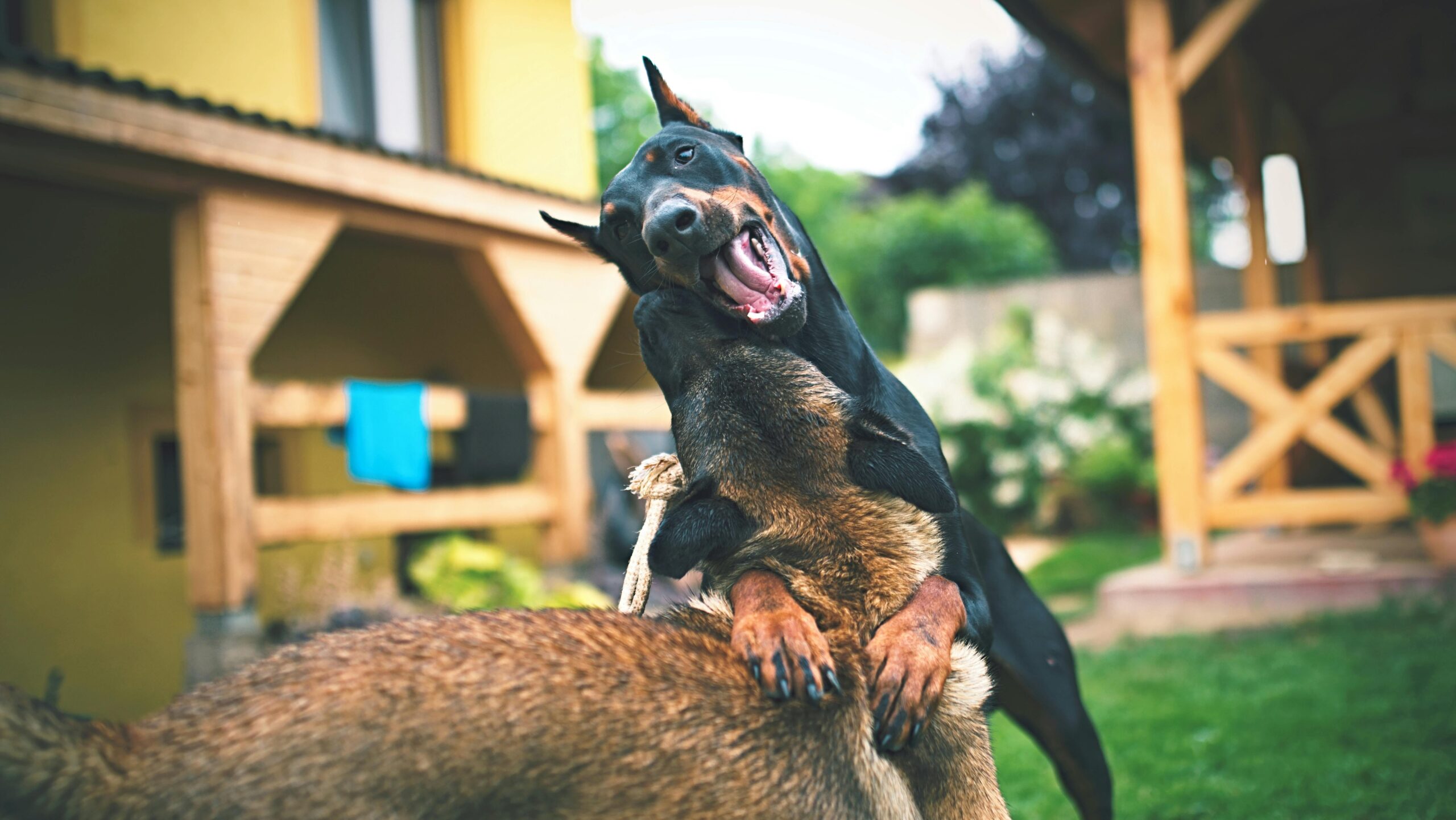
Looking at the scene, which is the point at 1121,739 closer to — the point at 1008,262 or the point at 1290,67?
the point at 1290,67

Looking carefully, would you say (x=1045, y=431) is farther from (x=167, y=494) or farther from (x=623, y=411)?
(x=167, y=494)

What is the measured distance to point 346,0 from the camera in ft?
27.2

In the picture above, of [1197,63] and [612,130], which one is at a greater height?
[612,130]

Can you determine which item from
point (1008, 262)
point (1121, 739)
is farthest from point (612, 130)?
point (1121, 739)

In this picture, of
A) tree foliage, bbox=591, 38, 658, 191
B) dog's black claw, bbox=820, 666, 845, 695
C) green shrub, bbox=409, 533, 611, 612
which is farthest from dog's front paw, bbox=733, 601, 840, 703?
tree foliage, bbox=591, 38, 658, 191

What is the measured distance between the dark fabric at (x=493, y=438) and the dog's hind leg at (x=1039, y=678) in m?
5.47

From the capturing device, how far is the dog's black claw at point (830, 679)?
4.80 ft

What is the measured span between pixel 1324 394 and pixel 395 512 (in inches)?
242

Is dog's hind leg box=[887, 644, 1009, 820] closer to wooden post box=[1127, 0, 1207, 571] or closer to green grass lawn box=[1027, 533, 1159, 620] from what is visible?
wooden post box=[1127, 0, 1207, 571]

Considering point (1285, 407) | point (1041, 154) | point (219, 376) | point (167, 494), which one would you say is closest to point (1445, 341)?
point (1285, 407)

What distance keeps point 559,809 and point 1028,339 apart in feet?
45.6

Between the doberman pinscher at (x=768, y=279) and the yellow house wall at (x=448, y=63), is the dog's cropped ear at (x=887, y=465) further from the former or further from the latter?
the yellow house wall at (x=448, y=63)

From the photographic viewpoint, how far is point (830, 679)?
146 centimetres

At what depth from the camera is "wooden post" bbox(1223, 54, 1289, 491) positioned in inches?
370
